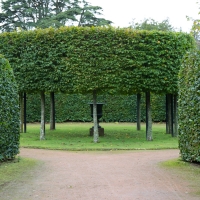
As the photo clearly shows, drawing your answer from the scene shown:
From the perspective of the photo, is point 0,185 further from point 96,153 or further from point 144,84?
point 144,84

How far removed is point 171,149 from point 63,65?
539 cm

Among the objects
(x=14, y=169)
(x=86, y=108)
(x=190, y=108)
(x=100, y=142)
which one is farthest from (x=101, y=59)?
(x=86, y=108)

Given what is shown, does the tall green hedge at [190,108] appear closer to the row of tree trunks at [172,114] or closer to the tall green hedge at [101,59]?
the tall green hedge at [101,59]

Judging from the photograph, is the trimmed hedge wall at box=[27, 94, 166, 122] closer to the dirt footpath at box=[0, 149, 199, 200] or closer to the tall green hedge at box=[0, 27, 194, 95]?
the tall green hedge at box=[0, 27, 194, 95]

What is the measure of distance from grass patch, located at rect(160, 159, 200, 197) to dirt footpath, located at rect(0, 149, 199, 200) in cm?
16

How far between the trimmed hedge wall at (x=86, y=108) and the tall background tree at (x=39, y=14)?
8.49m

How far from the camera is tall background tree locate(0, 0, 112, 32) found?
1308 inches

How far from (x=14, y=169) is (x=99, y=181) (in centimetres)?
237

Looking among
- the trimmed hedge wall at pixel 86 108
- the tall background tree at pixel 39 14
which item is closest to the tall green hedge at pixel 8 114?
the trimmed hedge wall at pixel 86 108

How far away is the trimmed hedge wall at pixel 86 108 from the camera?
27.1 metres

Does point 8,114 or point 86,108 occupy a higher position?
point 8,114

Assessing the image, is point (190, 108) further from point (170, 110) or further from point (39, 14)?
point (39, 14)

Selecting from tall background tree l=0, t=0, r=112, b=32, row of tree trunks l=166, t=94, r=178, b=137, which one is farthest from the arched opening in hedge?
tall background tree l=0, t=0, r=112, b=32

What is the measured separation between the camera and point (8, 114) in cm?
963
